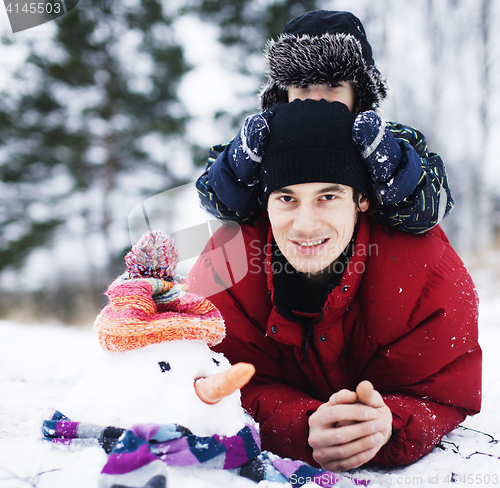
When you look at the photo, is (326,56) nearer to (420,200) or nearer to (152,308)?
(420,200)

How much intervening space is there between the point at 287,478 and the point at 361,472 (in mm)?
411

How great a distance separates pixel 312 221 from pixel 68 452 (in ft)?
3.17

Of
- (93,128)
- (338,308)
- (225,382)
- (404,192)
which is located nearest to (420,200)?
(404,192)

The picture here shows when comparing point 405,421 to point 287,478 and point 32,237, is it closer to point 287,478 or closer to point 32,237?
point 287,478

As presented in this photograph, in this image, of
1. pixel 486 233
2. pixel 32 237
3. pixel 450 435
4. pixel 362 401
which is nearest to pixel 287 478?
pixel 362 401

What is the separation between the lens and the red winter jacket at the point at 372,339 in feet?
4.03

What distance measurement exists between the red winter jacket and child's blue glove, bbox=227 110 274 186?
316 mm

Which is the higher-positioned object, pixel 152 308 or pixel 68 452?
pixel 152 308

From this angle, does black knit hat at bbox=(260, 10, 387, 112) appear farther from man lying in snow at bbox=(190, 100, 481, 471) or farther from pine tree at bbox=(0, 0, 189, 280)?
pine tree at bbox=(0, 0, 189, 280)

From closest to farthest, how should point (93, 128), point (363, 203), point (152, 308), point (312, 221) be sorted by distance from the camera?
point (152, 308)
point (312, 221)
point (363, 203)
point (93, 128)

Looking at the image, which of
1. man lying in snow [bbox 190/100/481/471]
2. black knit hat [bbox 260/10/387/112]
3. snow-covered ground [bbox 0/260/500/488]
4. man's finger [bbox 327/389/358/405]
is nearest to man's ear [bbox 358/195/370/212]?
man lying in snow [bbox 190/100/481/471]

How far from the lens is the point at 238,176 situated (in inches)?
55.7

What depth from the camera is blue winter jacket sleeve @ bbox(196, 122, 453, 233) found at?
132cm

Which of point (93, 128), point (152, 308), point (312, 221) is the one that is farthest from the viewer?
point (93, 128)
